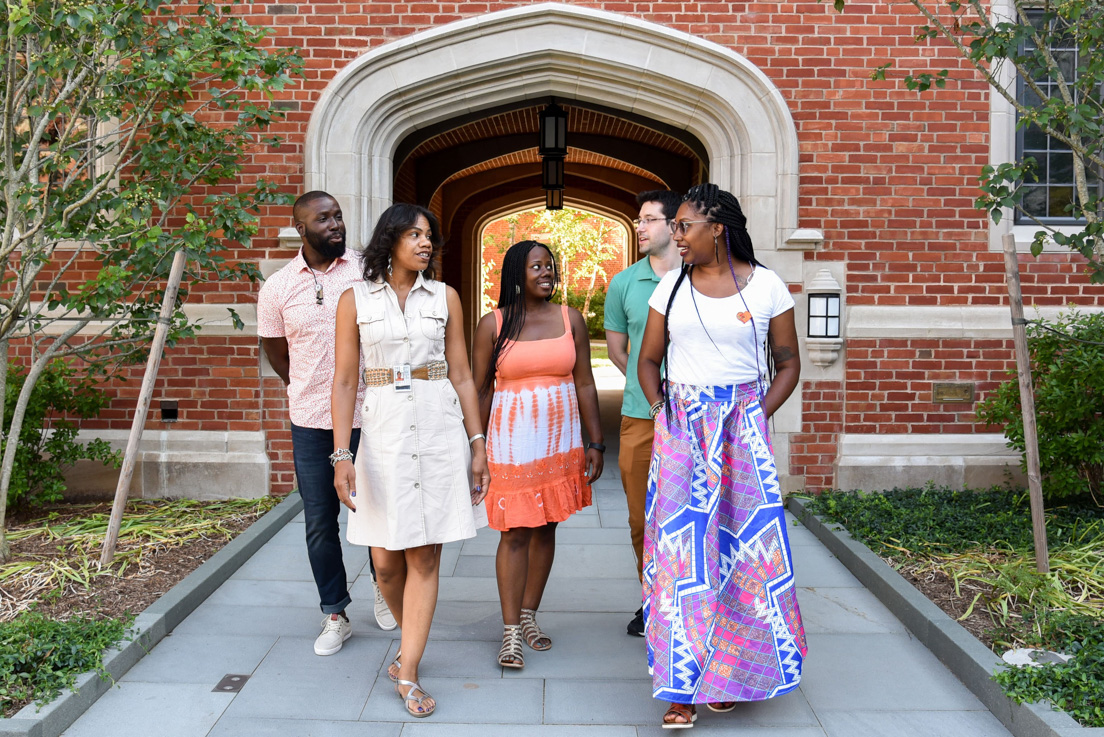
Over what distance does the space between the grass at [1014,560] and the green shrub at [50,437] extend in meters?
4.90

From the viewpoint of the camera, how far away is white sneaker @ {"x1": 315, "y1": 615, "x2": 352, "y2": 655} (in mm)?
4207

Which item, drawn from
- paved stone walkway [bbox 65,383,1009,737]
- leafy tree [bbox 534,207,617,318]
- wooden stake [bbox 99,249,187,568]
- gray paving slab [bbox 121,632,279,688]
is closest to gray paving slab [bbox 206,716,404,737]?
paved stone walkway [bbox 65,383,1009,737]

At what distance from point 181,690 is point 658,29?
529cm

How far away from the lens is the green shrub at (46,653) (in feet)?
11.5

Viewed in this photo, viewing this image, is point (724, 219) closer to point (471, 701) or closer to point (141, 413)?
point (471, 701)

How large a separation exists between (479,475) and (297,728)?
44.3 inches

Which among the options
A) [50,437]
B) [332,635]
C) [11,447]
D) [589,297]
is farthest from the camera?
[589,297]

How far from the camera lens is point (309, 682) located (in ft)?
12.8

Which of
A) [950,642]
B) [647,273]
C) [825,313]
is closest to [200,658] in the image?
[647,273]

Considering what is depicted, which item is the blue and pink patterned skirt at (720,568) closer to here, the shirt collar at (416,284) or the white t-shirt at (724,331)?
the white t-shirt at (724,331)

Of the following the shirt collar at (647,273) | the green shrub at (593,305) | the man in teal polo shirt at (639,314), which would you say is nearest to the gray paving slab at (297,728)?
the man in teal polo shirt at (639,314)

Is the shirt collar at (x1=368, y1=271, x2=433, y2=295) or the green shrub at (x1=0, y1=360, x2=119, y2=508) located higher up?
the shirt collar at (x1=368, y1=271, x2=433, y2=295)

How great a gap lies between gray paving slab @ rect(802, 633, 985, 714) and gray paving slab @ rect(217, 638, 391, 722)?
1806 millimetres

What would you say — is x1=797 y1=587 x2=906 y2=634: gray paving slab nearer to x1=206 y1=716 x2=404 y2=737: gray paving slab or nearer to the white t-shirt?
the white t-shirt
